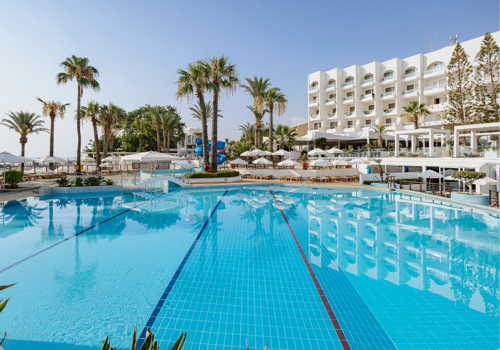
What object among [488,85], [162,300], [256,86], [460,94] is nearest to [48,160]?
[256,86]

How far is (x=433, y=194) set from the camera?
52.8ft

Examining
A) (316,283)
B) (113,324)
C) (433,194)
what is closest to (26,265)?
(113,324)

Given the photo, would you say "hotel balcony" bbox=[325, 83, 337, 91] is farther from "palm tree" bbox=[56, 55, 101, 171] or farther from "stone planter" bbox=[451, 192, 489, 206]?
"palm tree" bbox=[56, 55, 101, 171]

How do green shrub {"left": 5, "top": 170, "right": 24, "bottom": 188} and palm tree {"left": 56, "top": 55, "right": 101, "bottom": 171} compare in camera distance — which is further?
palm tree {"left": 56, "top": 55, "right": 101, "bottom": 171}

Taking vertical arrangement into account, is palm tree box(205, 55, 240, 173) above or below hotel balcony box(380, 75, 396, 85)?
below

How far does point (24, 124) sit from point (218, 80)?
848 inches

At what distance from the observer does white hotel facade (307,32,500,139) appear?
3338cm

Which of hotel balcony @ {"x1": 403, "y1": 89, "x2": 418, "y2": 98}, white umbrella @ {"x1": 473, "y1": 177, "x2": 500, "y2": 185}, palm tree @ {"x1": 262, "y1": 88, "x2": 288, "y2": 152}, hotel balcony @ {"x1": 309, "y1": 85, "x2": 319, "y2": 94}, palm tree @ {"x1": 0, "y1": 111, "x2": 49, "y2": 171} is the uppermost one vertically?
hotel balcony @ {"x1": 309, "y1": 85, "x2": 319, "y2": 94}

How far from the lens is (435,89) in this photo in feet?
109

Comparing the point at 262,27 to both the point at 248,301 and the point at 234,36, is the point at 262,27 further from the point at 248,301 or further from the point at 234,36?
the point at 248,301

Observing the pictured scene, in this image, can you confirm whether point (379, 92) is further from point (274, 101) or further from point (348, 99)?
point (274, 101)

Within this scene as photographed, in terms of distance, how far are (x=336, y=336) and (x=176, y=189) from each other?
57.3 ft

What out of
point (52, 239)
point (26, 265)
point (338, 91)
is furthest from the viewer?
point (338, 91)

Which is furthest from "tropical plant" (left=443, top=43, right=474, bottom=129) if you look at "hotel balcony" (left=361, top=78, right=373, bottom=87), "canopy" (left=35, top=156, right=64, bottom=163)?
"canopy" (left=35, top=156, right=64, bottom=163)
